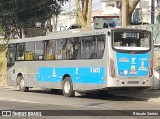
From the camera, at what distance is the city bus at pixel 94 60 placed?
2003cm

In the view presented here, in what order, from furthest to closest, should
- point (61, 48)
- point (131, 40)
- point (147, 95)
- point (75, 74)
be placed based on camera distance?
point (61, 48) < point (147, 95) < point (75, 74) < point (131, 40)

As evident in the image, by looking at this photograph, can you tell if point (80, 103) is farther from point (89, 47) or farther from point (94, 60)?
point (89, 47)

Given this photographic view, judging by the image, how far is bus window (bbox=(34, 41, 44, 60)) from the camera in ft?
82.1

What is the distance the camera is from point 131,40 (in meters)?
20.4

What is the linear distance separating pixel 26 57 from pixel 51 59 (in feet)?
10.3

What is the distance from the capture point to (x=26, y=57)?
26.9 m

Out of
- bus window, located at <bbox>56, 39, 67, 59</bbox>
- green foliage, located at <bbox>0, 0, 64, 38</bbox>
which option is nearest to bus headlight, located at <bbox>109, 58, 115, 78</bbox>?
bus window, located at <bbox>56, 39, 67, 59</bbox>

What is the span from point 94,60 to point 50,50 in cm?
406

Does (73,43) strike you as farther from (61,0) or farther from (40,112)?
(61,0)

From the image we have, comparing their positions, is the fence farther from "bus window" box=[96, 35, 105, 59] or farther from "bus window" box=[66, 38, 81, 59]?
"bus window" box=[96, 35, 105, 59]

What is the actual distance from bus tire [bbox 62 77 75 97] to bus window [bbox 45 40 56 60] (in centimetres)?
166

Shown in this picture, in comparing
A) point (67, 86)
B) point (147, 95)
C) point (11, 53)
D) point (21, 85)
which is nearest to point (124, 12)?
point (147, 95)

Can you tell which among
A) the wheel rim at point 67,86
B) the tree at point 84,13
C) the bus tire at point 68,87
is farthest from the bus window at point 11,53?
the wheel rim at point 67,86

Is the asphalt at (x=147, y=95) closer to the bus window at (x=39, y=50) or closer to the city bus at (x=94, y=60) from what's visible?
the city bus at (x=94, y=60)
